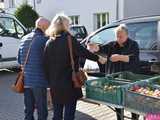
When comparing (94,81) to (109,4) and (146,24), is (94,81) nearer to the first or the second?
(146,24)

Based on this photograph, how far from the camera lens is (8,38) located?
12.8 meters

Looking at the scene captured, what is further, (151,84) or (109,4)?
(109,4)

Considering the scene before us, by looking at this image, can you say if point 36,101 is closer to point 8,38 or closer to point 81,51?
point 81,51

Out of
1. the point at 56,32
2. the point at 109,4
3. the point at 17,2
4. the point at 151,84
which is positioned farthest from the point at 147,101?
the point at 17,2

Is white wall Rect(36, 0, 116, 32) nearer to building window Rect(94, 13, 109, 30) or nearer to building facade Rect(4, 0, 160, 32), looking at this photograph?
building facade Rect(4, 0, 160, 32)

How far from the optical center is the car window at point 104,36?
7809 millimetres

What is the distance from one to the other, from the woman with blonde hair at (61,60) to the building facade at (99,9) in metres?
20.1

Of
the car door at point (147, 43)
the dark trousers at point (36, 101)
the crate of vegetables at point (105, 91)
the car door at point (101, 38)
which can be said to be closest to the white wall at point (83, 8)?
the car door at point (101, 38)

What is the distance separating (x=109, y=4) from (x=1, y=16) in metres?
13.7

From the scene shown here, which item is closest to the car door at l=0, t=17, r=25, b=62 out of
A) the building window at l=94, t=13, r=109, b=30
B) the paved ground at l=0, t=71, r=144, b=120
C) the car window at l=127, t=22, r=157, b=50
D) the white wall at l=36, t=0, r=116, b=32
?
the paved ground at l=0, t=71, r=144, b=120

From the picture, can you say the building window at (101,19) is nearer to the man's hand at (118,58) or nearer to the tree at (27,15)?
the tree at (27,15)

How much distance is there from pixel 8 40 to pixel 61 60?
7875mm

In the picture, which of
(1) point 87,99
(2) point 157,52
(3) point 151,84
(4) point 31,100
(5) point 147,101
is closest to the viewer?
(5) point 147,101

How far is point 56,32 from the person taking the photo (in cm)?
521
